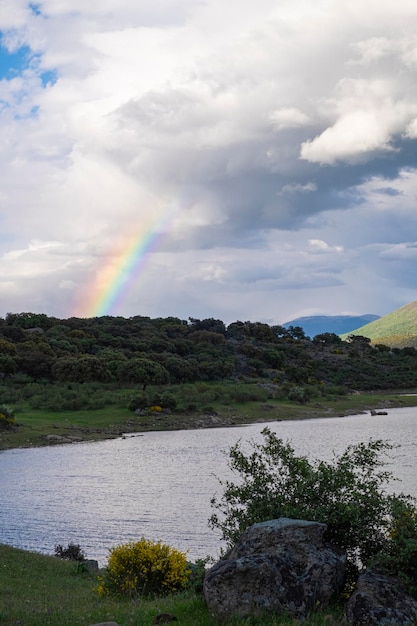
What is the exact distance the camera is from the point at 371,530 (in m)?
15.5

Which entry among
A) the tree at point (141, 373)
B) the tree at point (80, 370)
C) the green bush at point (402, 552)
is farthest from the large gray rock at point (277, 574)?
the tree at point (80, 370)

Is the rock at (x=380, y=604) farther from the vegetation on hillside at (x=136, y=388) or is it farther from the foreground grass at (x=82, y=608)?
the vegetation on hillside at (x=136, y=388)

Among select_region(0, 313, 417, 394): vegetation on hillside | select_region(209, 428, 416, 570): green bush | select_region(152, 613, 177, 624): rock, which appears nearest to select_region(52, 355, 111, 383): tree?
select_region(0, 313, 417, 394): vegetation on hillside

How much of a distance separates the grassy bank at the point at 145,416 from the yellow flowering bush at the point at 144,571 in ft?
216

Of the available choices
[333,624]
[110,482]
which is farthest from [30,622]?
[110,482]

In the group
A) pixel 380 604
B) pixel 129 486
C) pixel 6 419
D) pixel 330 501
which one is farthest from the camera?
pixel 6 419

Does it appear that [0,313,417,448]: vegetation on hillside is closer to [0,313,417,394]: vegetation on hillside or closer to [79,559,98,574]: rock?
[0,313,417,394]: vegetation on hillside

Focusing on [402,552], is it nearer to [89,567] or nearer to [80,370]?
[89,567]

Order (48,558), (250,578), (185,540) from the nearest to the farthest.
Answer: (250,578) → (48,558) → (185,540)

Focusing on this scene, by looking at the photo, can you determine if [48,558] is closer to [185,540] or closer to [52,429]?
[185,540]

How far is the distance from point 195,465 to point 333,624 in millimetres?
51386

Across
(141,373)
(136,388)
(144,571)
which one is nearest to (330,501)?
(144,571)

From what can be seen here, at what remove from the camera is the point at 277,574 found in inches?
513

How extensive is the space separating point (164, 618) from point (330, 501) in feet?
18.0
